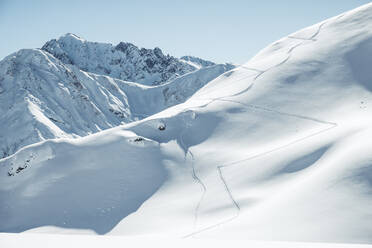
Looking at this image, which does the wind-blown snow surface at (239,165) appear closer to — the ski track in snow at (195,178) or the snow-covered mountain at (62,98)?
the ski track in snow at (195,178)

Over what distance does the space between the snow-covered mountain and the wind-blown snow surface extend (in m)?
88.9

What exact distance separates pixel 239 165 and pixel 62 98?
466 ft

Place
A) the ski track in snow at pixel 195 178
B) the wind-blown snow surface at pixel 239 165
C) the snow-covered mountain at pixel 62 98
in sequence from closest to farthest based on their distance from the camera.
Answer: the wind-blown snow surface at pixel 239 165 → the ski track in snow at pixel 195 178 → the snow-covered mountain at pixel 62 98

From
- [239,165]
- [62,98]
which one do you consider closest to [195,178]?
[239,165]

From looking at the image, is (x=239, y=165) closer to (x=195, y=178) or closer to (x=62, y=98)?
(x=195, y=178)

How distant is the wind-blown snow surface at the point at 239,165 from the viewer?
10.9 meters

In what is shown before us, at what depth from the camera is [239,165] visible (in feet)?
58.1

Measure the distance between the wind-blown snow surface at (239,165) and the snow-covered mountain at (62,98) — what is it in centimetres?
8891

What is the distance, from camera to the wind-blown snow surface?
35.8 ft

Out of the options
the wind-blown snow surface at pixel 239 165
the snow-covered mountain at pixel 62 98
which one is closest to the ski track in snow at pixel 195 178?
the wind-blown snow surface at pixel 239 165

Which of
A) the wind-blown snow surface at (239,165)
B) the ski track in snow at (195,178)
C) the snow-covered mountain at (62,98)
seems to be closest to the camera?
the wind-blown snow surface at (239,165)

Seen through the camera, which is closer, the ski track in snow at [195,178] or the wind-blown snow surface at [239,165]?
the wind-blown snow surface at [239,165]

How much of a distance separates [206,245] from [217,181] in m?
13.4

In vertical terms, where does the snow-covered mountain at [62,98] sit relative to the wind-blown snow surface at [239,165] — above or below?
below
